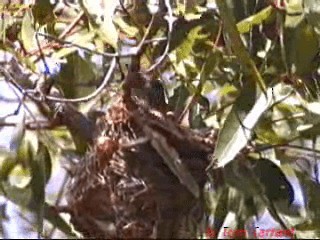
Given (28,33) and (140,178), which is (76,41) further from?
(140,178)

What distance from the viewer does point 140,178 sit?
0.83 metres

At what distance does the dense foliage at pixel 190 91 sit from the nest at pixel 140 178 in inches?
0.8

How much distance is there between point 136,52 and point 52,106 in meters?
0.11

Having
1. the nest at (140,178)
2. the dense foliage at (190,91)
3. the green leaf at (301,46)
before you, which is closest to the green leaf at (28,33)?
the dense foliage at (190,91)

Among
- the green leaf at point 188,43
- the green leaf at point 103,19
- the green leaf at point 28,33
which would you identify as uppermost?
the green leaf at point 103,19

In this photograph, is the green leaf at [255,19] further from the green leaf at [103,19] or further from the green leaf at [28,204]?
the green leaf at [28,204]

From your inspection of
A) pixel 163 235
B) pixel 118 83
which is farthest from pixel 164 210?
pixel 118 83

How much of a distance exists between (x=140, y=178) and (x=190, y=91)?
0.11 metres

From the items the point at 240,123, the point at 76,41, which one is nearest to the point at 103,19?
the point at 76,41

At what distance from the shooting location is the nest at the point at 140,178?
0.82m

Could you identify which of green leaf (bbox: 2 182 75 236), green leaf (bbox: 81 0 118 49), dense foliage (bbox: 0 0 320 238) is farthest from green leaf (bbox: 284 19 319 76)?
green leaf (bbox: 2 182 75 236)

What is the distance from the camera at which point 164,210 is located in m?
0.82

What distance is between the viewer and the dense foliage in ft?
2.73

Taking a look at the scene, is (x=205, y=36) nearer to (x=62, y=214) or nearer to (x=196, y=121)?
(x=196, y=121)
